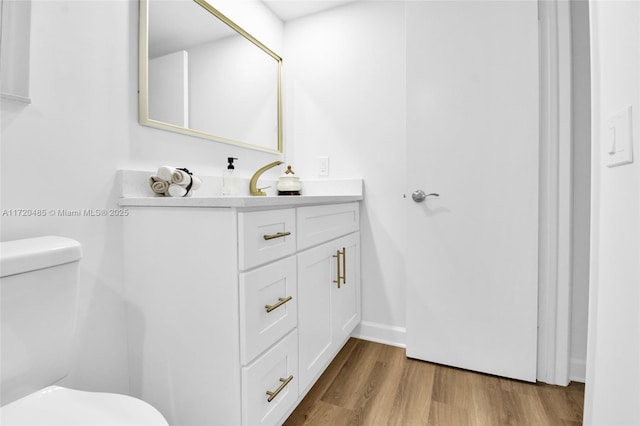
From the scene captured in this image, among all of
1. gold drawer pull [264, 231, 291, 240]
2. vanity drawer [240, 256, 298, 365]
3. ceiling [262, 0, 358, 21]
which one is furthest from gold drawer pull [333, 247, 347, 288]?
ceiling [262, 0, 358, 21]

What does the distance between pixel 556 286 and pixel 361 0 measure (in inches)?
75.1

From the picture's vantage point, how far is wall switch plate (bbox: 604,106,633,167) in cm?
61

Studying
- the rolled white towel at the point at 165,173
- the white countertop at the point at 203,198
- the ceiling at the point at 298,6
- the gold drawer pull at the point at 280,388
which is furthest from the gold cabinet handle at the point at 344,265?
the ceiling at the point at 298,6

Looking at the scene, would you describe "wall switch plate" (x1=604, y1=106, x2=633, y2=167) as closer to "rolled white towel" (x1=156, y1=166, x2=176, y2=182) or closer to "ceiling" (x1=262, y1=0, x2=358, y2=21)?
"rolled white towel" (x1=156, y1=166, x2=176, y2=182)

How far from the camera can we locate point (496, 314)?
5.13 ft

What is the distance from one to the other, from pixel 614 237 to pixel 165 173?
133 cm

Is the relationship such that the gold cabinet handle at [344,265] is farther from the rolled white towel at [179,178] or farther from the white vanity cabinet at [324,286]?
the rolled white towel at [179,178]

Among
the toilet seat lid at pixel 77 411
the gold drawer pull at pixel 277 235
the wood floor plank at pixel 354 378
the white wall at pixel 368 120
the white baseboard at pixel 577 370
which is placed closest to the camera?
the toilet seat lid at pixel 77 411

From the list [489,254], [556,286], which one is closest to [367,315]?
[489,254]

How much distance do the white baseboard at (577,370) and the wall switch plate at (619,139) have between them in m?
1.32

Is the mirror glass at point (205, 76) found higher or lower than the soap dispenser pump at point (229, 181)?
higher

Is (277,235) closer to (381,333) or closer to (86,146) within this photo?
(86,146)

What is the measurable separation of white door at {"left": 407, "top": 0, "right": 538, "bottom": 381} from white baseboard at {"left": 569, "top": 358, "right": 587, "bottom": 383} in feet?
0.69

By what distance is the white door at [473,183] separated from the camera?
4.88ft
